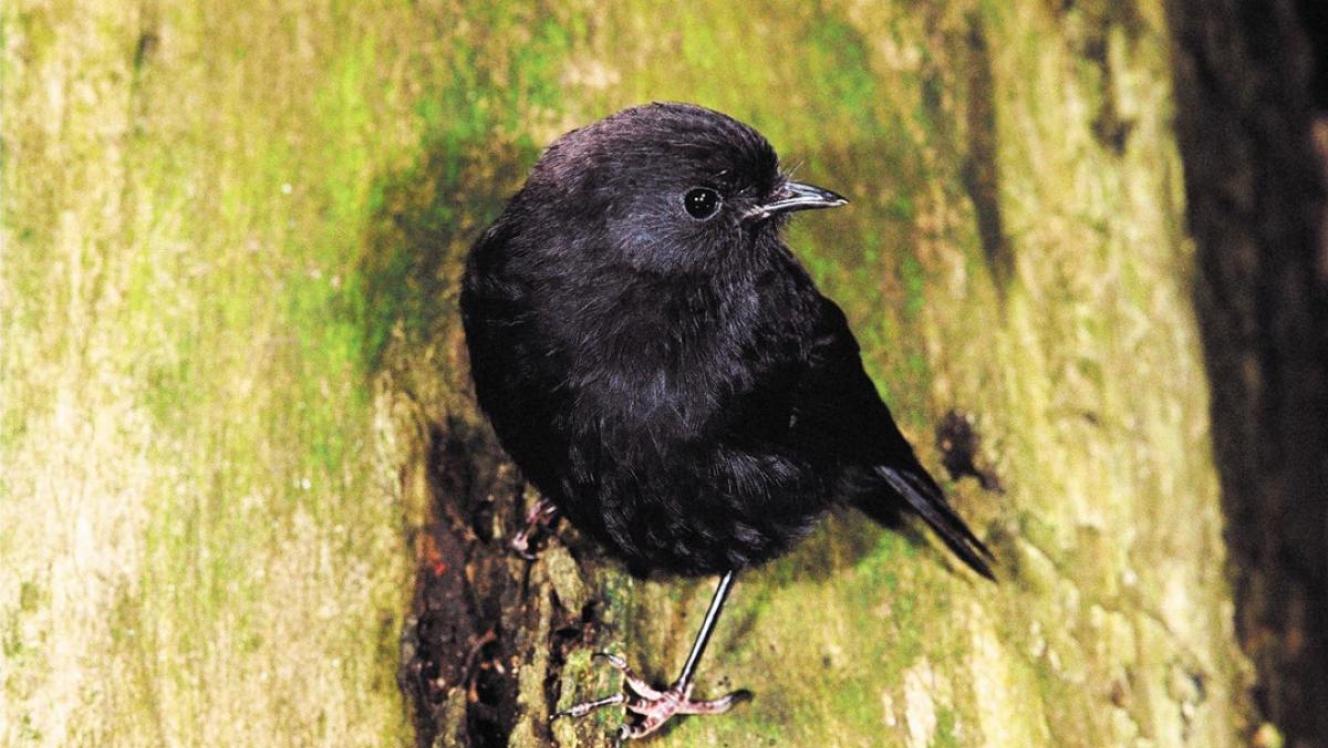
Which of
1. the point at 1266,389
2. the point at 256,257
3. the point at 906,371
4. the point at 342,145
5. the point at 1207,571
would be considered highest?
the point at 342,145

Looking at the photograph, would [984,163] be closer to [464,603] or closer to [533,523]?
[533,523]

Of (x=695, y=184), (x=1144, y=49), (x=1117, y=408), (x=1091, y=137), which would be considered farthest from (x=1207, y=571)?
(x=695, y=184)

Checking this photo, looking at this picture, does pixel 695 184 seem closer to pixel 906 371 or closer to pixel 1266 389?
pixel 906 371

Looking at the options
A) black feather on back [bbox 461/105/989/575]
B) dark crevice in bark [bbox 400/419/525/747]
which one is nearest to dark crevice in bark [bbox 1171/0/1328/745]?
black feather on back [bbox 461/105/989/575]

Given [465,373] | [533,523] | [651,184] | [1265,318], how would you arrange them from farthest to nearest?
[1265,318]
[465,373]
[533,523]
[651,184]

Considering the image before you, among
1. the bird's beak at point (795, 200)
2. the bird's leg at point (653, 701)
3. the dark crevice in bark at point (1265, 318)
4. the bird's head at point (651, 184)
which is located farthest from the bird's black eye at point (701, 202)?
the dark crevice in bark at point (1265, 318)

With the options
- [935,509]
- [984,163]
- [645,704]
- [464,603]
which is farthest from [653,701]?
[984,163]
